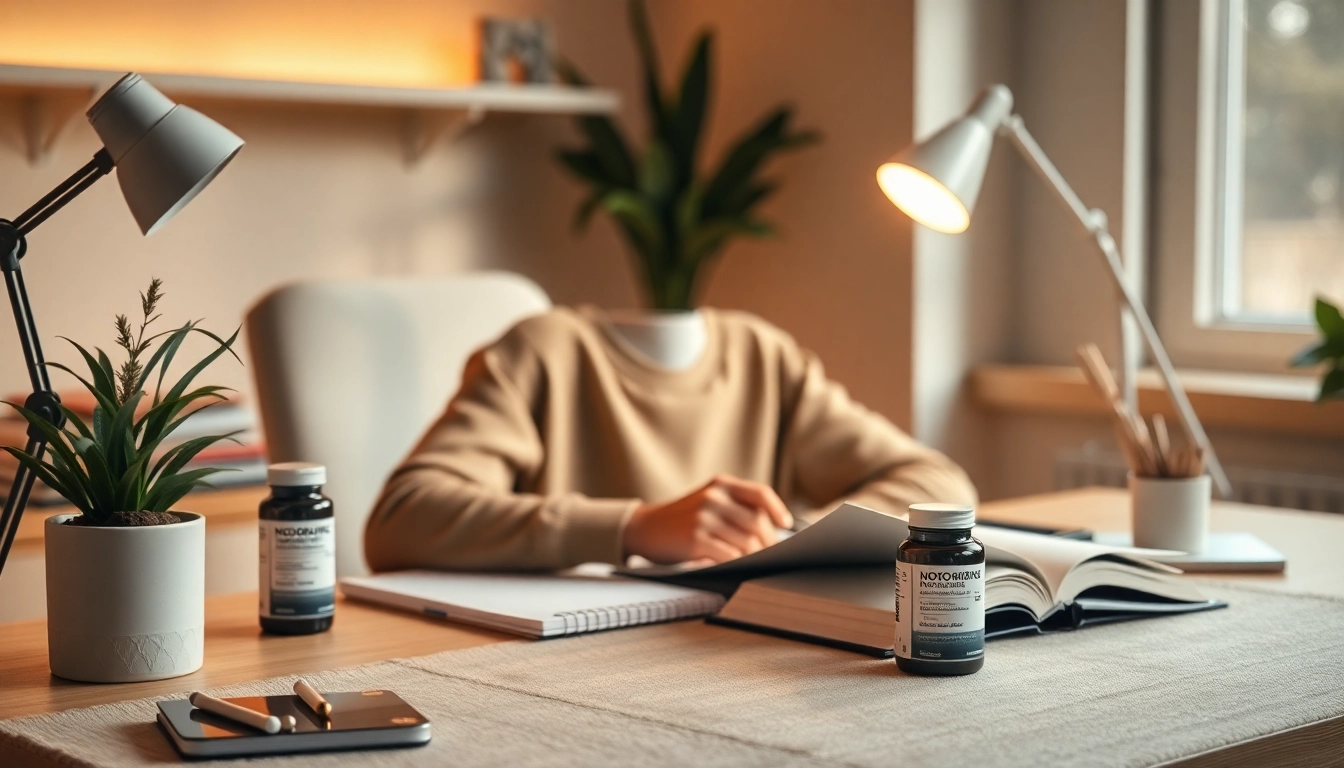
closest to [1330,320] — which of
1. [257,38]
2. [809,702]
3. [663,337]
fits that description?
[663,337]

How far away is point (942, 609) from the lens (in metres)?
1.14

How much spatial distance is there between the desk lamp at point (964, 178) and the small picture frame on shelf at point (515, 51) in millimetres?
1527

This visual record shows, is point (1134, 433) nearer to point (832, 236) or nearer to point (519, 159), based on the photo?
point (832, 236)

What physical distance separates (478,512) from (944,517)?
59cm

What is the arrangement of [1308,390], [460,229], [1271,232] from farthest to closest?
[460,229] < [1271,232] < [1308,390]

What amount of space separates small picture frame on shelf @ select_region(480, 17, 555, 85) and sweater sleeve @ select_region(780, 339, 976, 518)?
1.18 metres

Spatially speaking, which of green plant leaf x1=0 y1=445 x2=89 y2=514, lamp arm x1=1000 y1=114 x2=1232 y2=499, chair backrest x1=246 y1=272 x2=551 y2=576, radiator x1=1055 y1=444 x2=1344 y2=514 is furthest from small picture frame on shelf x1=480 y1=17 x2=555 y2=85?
green plant leaf x1=0 y1=445 x2=89 y2=514

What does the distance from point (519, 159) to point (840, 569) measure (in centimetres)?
201

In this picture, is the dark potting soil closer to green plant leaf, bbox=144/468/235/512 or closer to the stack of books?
green plant leaf, bbox=144/468/235/512

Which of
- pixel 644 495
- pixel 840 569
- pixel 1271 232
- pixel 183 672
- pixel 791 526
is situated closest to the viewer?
pixel 183 672

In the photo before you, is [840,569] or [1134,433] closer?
[840,569]

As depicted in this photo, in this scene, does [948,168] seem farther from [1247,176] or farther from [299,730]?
[1247,176]

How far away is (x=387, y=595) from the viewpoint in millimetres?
1435

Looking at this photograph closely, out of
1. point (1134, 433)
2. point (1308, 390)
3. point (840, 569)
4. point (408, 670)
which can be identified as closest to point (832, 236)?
point (1308, 390)
